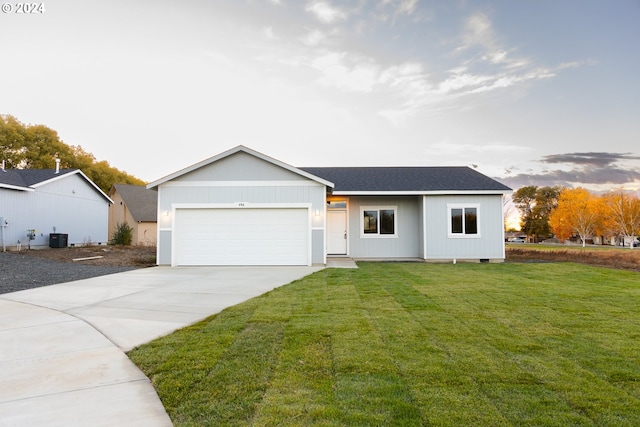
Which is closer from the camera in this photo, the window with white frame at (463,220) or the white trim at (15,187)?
the window with white frame at (463,220)

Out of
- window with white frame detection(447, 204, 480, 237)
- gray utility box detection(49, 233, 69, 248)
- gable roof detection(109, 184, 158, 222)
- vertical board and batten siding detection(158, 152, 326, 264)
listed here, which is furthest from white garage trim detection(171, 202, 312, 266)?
gable roof detection(109, 184, 158, 222)

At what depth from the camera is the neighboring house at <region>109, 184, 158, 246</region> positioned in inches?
1091

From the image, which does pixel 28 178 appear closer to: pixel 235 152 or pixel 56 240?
pixel 56 240

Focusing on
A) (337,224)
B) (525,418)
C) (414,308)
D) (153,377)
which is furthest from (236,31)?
(525,418)

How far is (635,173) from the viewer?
3812cm

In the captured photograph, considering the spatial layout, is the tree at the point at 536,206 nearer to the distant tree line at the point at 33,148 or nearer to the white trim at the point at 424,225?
the white trim at the point at 424,225

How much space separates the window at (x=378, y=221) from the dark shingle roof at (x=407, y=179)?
3.80 ft

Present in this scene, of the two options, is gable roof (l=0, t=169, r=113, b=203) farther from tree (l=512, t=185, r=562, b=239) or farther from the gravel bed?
tree (l=512, t=185, r=562, b=239)

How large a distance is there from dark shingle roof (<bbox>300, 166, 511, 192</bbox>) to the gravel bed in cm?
902

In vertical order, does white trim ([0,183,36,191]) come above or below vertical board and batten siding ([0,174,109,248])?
above

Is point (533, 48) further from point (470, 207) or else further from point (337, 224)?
point (337, 224)

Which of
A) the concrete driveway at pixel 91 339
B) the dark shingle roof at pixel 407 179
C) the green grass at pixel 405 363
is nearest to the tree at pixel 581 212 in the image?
the dark shingle roof at pixel 407 179

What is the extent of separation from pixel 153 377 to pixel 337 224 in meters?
13.0

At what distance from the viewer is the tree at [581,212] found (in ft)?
140
